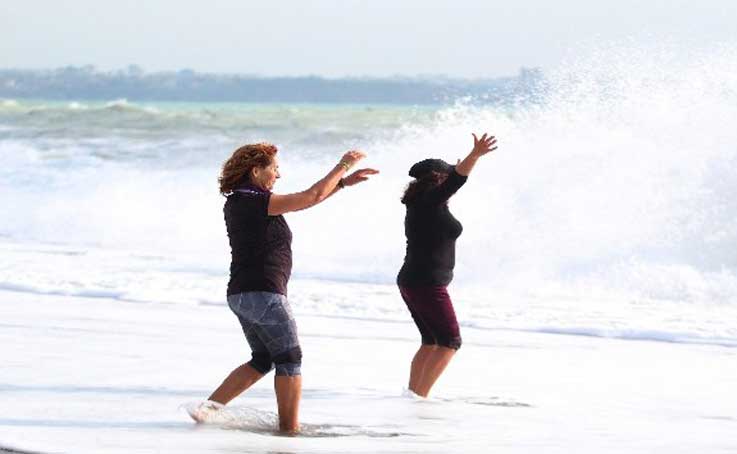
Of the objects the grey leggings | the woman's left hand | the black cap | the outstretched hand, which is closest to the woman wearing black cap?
the black cap

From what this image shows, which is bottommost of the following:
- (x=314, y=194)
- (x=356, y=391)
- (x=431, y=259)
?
(x=356, y=391)

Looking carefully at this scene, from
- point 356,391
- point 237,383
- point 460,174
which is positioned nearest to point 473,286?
point 356,391

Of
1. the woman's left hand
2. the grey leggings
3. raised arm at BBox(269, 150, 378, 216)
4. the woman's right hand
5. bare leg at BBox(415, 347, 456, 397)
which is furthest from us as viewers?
bare leg at BBox(415, 347, 456, 397)

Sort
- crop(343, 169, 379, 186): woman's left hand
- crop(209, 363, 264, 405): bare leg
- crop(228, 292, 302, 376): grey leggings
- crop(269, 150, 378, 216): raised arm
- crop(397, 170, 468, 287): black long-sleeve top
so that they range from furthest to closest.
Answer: crop(397, 170, 468, 287): black long-sleeve top → crop(209, 363, 264, 405): bare leg → crop(343, 169, 379, 186): woman's left hand → crop(228, 292, 302, 376): grey leggings → crop(269, 150, 378, 216): raised arm

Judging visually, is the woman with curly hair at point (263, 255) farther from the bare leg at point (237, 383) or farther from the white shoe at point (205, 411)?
the white shoe at point (205, 411)

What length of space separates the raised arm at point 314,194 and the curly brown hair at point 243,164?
0.67 feet

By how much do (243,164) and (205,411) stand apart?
1155 mm

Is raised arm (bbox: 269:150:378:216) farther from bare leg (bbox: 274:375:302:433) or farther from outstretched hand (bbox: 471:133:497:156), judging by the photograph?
outstretched hand (bbox: 471:133:497:156)

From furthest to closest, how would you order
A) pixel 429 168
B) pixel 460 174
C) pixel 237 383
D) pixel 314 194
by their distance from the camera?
1. pixel 429 168
2. pixel 460 174
3. pixel 237 383
4. pixel 314 194

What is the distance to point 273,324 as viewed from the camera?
720 cm

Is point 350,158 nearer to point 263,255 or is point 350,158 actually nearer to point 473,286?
point 263,255

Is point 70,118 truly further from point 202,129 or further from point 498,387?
point 498,387

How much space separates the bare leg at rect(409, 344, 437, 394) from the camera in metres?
8.56

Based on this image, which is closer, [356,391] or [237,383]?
[237,383]
